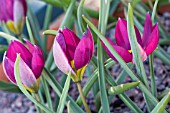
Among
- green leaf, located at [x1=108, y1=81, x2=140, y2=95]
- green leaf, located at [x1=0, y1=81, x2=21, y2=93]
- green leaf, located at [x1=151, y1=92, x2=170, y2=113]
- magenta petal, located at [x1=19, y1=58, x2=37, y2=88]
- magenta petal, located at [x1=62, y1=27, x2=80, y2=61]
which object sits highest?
magenta petal, located at [x1=62, y1=27, x2=80, y2=61]

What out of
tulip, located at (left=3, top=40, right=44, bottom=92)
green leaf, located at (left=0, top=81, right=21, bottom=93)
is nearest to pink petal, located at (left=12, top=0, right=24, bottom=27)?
green leaf, located at (left=0, top=81, right=21, bottom=93)

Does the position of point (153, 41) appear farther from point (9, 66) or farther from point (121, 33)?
point (9, 66)

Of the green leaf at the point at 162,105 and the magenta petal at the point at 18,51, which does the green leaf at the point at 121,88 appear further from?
the magenta petal at the point at 18,51

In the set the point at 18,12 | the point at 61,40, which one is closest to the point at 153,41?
the point at 61,40

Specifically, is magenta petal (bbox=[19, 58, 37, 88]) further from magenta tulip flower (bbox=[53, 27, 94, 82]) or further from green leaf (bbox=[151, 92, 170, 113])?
green leaf (bbox=[151, 92, 170, 113])

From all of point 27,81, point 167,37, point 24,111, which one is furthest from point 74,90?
point 27,81

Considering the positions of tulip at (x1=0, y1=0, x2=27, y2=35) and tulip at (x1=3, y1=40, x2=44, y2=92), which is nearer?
tulip at (x1=3, y1=40, x2=44, y2=92)

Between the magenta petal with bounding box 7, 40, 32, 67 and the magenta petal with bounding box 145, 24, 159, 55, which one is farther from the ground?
the magenta petal with bounding box 7, 40, 32, 67
